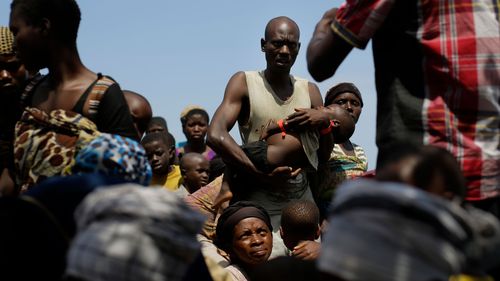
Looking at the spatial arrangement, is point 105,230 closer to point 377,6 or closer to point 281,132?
point 377,6

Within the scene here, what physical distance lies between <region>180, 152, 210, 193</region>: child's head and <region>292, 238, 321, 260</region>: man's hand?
11.4 feet

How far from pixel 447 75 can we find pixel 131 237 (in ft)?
4.26

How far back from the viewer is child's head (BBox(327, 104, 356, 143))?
20.3ft

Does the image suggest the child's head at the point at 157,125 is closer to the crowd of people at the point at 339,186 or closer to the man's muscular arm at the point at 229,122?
the man's muscular arm at the point at 229,122

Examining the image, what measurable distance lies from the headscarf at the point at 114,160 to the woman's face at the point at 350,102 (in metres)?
4.50

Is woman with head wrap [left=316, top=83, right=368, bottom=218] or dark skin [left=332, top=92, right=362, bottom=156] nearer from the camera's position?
woman with head wrap [left=316, top=83, right=368, bottom=218]

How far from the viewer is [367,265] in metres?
2.34

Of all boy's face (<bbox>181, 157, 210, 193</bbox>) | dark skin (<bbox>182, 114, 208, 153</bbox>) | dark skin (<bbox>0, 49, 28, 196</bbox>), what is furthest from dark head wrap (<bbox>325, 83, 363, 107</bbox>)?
dark skin (<bbox>182, 114, 208, 153</bbox>)

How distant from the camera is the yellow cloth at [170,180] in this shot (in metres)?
9.44

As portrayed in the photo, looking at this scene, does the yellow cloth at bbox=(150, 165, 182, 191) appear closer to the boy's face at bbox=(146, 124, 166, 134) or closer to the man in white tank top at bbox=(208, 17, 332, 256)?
the boy's face at bbox=(146, 124, 166, 134)

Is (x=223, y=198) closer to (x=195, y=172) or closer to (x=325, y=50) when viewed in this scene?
(x=325, y=50)

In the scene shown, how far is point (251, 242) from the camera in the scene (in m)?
5.93

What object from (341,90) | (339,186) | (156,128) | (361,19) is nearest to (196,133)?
(156,128)

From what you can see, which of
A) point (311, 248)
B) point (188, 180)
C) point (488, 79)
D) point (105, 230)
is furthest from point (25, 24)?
point (188, 180)
